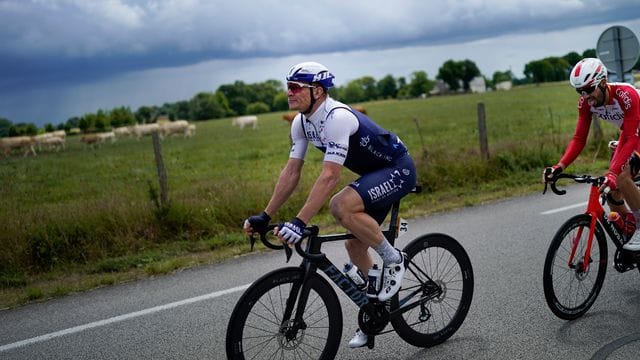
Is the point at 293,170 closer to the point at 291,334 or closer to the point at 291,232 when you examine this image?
the point at 291,232

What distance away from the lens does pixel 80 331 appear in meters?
5.44

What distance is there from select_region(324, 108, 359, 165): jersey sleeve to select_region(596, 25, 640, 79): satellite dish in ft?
37.2

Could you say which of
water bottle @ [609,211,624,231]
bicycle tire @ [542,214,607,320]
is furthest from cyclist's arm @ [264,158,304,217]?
water bottle @ [609,211,624,231]

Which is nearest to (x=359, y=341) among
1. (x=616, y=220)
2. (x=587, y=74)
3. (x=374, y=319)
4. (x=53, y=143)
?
(x=374, y=319)

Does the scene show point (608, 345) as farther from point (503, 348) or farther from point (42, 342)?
point (42, 342)

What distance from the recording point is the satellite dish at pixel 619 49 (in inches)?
508

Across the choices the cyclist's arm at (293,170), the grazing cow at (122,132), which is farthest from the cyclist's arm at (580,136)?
the grazing cow at (122,132)

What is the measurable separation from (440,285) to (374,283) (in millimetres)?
726

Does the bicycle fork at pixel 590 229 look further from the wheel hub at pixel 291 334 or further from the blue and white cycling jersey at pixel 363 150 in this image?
the wheel hub at pixel 291 334

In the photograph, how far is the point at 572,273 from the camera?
15.8 ft

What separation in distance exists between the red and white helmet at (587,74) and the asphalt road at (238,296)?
1897mm

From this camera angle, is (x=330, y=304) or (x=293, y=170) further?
(x=293, y=170)

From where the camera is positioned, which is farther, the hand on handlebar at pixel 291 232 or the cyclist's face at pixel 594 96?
the cyclist's face at pixel 594 96

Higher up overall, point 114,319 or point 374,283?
point 374,283
